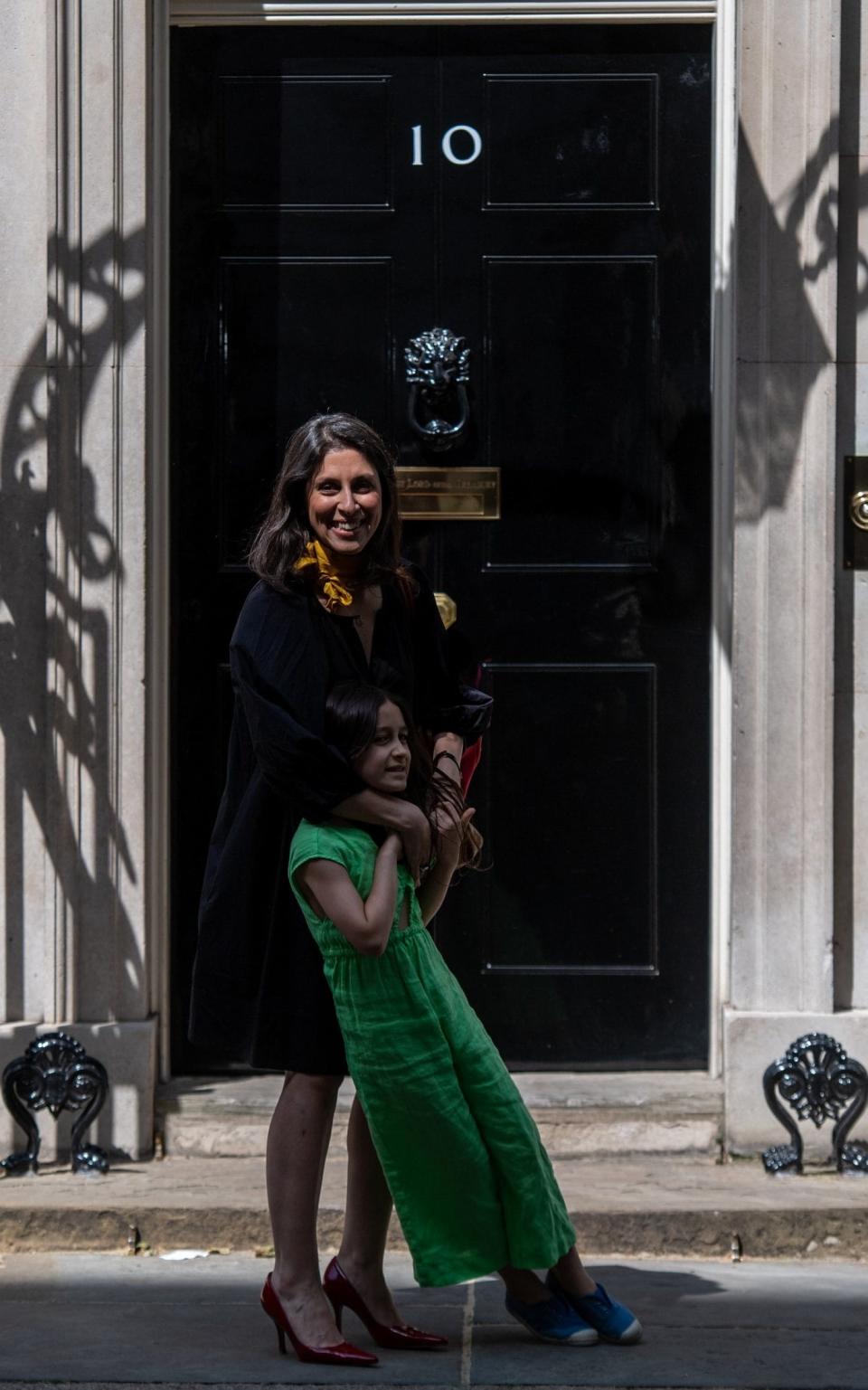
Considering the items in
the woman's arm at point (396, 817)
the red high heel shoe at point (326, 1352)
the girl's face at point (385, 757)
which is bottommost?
the red high heel shoe at point (326, 1352)

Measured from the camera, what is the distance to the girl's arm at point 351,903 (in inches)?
140

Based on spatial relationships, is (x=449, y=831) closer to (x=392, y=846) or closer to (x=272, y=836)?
(x=392, y=846)

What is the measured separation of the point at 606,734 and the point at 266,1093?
4.54 feet

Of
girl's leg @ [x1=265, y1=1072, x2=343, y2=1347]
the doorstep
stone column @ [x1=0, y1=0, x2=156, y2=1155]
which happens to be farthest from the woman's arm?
the doorstep

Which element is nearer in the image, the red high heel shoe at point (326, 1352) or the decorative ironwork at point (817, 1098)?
the red high heel shoe at point (326, 1352)

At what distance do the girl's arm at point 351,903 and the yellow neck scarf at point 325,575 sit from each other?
521 millimetres

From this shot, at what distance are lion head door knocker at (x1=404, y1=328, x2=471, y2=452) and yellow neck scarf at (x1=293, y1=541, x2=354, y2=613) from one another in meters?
1.66

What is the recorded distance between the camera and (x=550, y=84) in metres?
5.38

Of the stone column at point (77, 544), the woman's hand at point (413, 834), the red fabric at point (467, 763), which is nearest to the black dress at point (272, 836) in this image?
the woman's hand at point (413, 834)

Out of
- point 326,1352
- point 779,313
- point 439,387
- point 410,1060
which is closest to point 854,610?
point 779,313

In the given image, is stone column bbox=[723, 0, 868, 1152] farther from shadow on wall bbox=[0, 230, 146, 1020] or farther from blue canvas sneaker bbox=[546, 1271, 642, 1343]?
shadow on wall bbox=[0, 230, 146, 1020]

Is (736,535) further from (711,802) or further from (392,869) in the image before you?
(392,869)

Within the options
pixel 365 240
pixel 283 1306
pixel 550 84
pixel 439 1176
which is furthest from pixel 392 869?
pixel 550 84

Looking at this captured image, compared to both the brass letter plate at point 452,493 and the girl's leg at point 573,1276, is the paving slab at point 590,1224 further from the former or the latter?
the brass letter plate at point 452,493
